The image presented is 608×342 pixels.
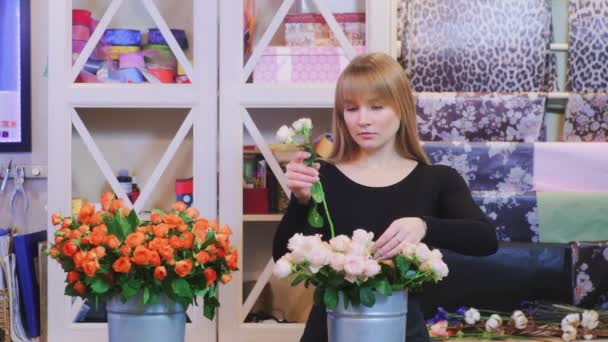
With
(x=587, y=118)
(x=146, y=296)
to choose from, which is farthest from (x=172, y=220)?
(x=587, y=118)

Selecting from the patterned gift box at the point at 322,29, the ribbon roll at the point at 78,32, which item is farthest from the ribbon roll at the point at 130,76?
the patterned gift box at the point at 322,29

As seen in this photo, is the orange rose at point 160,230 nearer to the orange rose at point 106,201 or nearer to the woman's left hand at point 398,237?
the orange rose at point 106,201

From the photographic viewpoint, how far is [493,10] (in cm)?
256

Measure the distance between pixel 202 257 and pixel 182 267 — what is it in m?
0.05

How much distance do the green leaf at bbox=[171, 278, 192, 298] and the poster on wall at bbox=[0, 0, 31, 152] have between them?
2.01m

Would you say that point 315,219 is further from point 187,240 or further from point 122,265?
point 122,265

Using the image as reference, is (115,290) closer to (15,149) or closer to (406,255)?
(406,255)

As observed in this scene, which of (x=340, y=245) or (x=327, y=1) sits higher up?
(x=327, y=1)

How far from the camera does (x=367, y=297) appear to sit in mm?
1041

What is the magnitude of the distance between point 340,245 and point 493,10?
1698mm

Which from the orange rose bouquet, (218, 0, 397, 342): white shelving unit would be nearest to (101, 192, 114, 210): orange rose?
the orange rose bouquet

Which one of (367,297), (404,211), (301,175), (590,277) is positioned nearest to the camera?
(367,297)

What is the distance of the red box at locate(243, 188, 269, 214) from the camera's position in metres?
2.57

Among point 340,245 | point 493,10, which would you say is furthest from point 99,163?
point 340,245
